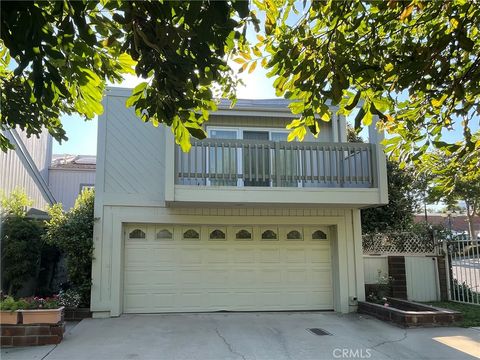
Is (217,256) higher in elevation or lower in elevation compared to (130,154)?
lower

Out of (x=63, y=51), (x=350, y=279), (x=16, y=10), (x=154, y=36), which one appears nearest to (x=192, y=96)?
(x=154, y=36)

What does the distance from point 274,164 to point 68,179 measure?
13.6 m

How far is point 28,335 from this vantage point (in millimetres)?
7773

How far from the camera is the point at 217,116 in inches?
487

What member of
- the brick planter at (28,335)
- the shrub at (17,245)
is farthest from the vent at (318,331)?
the shrub at (17,245)

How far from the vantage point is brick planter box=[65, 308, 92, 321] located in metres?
10.2

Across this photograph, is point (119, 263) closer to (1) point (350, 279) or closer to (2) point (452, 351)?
(1) point (350, 279)

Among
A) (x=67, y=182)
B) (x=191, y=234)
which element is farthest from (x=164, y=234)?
(x=67, y=182)

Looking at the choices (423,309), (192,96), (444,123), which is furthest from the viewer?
(423,309)

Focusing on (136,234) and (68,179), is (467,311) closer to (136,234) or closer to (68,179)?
(136,234)

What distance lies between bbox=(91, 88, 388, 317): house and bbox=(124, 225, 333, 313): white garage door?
0.08 ft

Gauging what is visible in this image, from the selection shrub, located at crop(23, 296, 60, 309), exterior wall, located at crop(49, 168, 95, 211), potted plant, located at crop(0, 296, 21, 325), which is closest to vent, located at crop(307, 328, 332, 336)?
shrub, located at crop(23, 296, 60, 309)

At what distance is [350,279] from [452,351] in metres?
4.14

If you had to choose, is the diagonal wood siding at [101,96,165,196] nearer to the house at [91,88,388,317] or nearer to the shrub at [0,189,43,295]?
the house at [91,88,388,317]
